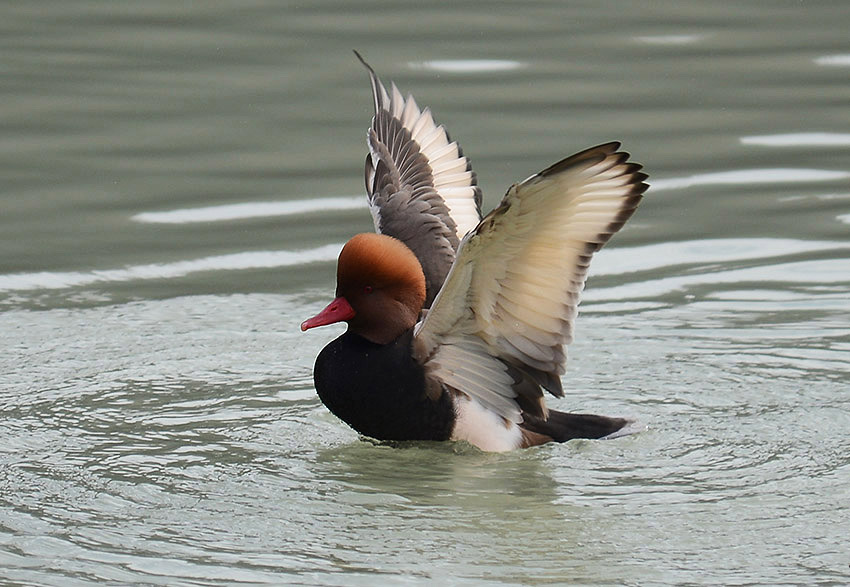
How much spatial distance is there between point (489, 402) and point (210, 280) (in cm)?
248

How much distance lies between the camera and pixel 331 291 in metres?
7.84

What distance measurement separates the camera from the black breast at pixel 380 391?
18.9 feet

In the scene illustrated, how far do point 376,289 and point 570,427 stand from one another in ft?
2.78

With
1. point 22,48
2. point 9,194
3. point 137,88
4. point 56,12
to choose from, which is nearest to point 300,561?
point 9,194

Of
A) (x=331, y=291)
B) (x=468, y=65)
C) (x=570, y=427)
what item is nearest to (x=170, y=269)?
(x=331, y=291)

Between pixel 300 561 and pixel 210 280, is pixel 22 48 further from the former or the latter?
pixel 300 561

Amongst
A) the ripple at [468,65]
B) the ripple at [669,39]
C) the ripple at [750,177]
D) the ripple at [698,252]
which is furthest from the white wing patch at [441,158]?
the ripple at [669,39]

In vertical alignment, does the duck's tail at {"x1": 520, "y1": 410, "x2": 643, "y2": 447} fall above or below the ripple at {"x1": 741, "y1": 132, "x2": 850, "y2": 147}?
below

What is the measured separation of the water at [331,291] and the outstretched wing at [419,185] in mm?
704

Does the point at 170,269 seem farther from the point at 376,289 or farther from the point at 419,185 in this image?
the point at 376,289

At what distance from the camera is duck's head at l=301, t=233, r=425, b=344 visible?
580cm

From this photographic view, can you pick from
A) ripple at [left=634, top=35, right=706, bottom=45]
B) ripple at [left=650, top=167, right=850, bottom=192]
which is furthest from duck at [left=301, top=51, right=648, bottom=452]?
ripple at [left=634, top=35, right=706, bottom=45]

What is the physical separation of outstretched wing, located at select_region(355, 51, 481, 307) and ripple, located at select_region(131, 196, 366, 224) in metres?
1.79

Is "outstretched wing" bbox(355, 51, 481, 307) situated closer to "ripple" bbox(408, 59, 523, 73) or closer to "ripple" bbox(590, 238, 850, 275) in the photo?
"ripple" bbox(590, 238, 850, 275)
